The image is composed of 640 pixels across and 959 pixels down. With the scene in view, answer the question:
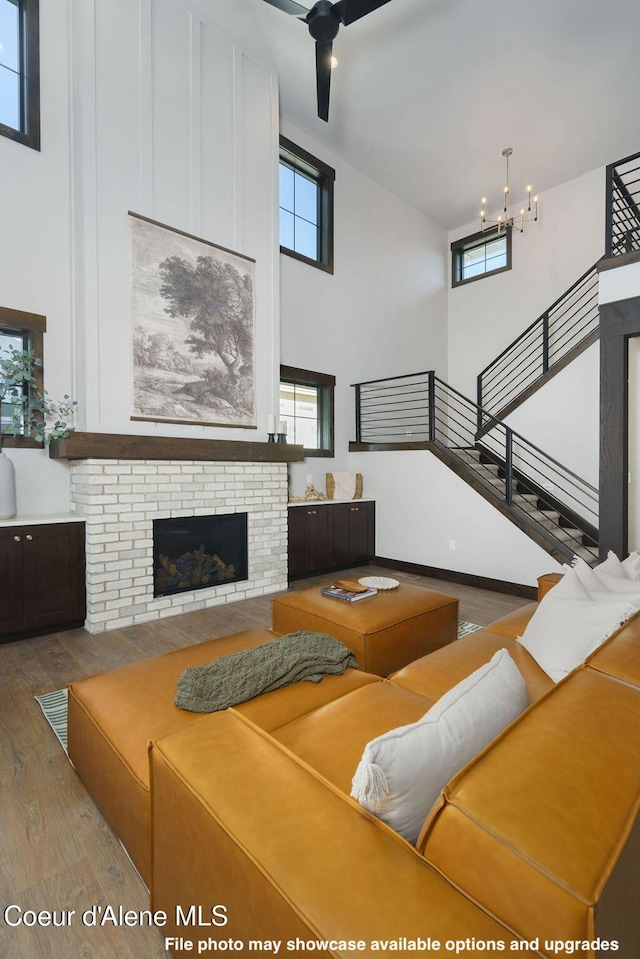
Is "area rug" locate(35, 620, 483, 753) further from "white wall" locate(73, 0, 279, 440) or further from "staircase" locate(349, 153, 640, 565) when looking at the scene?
"staircase" locate(349, 153, 640, 565)

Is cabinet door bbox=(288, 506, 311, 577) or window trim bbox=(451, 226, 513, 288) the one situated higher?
window trim bbox=(451, 226, 513, 288)

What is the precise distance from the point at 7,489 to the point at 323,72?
4.64 m

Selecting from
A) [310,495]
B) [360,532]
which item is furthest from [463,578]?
[310,495]

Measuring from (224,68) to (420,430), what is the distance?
196 inches

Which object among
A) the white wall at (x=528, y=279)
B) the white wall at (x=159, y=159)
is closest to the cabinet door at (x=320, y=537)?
the white wall at (x=159, y=159)

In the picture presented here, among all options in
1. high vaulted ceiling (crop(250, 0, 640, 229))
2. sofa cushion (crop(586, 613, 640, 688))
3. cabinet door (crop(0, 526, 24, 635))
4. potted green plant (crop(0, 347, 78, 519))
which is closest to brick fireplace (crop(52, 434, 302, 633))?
potted green plant (crop(0, 347, 78, 519))

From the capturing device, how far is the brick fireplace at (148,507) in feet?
12.5

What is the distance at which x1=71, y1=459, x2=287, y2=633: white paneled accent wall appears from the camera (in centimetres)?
381

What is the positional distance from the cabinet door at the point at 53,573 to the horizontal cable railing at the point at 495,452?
3935mm

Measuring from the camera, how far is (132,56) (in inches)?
161

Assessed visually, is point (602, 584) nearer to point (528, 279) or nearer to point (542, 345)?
point (542, 345)

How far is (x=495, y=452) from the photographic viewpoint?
685cm

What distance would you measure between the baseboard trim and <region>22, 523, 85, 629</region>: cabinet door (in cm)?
369

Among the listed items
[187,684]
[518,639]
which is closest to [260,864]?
[187,684]
